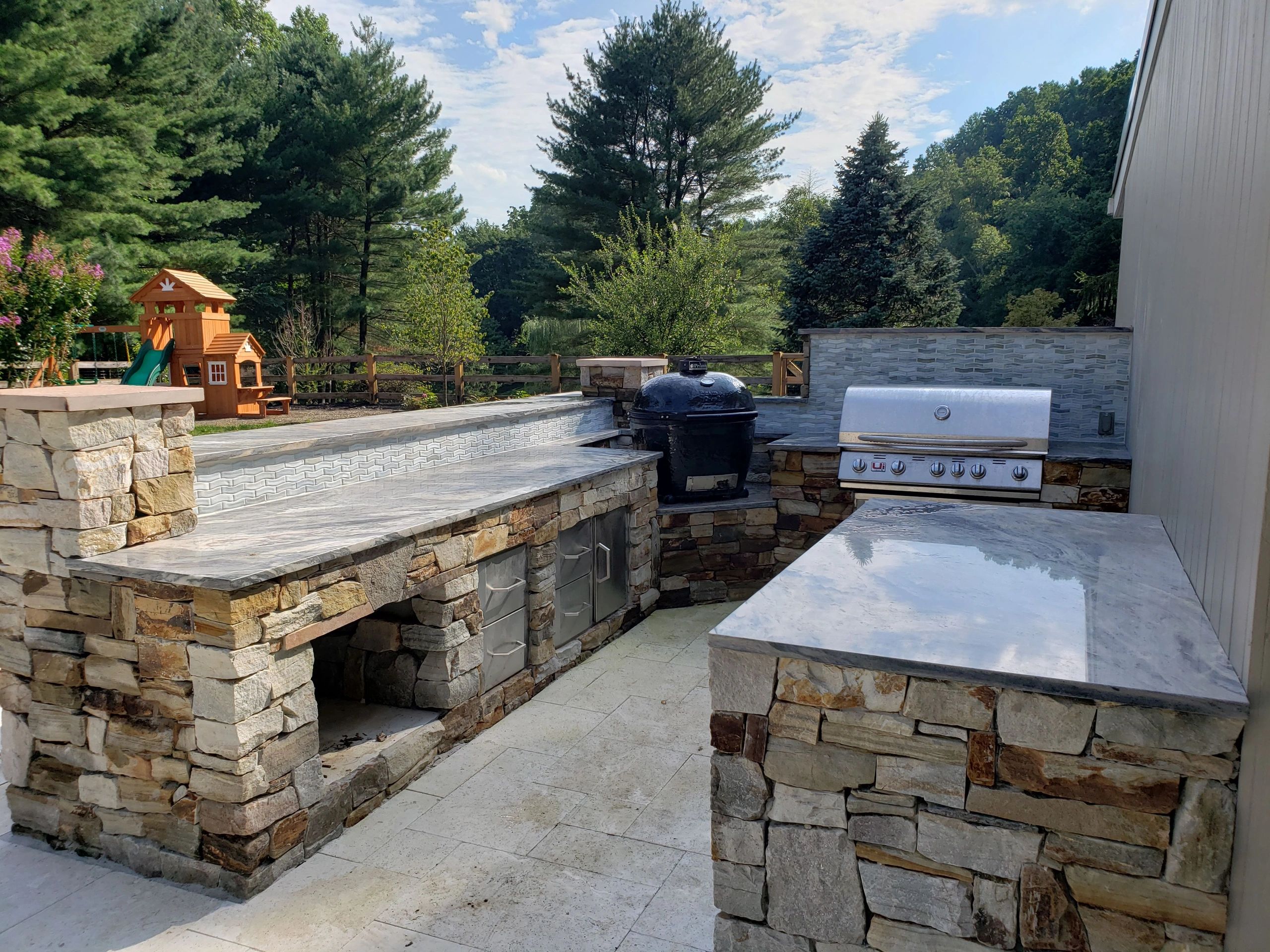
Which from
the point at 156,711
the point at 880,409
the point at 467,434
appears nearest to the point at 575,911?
the point at 156,711

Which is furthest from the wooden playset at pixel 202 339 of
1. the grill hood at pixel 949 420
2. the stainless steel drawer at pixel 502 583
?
the grill hood at pixel 949 420

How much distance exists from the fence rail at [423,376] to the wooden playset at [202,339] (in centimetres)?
317

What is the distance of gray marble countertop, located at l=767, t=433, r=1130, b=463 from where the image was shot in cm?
547

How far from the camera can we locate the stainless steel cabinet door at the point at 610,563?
215 inches

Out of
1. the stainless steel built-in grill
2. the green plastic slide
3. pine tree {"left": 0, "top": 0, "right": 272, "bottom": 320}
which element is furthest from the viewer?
pine tree {"left": 0, "top": 0, "right": 272, "bottom": 320}

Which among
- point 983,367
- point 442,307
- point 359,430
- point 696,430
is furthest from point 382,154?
point 983,367

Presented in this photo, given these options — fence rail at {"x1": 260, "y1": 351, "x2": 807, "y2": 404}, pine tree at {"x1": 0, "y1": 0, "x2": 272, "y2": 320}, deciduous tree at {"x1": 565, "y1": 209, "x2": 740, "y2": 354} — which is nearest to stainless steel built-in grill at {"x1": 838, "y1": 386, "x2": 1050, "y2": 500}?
fence rail at {"x1": 260, "y1": 351, "x2": 807, "y2": 404}

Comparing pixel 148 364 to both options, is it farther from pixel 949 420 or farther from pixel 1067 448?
pixel 1067 448

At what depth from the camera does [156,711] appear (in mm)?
3096

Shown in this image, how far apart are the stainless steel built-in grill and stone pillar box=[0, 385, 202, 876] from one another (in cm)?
428

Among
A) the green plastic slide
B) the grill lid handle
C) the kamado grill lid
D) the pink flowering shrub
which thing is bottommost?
the grill lid handle

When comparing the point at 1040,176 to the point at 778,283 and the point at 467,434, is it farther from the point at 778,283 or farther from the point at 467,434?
the point at 467,434

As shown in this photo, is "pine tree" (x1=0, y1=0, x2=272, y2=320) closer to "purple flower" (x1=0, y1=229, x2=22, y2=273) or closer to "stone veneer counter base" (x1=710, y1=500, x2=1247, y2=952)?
"purple flower" (x1=0, y1=229, x2=22, y2=273)

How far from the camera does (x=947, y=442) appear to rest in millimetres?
5703
